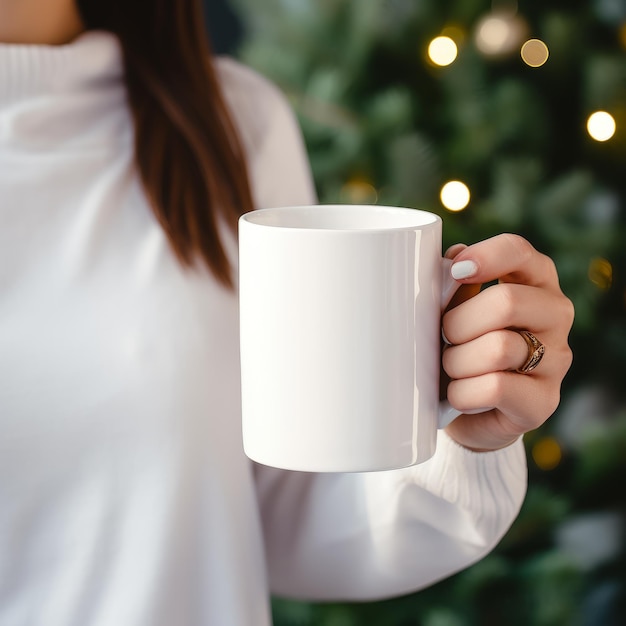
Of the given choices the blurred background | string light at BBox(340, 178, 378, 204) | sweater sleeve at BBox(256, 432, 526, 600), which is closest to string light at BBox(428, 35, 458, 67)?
the blurred background

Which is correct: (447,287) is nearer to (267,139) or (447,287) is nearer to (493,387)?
(493,387)

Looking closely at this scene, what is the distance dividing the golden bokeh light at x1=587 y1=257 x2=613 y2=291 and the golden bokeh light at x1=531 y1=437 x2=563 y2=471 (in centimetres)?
29

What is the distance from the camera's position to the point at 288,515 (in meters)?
0.93

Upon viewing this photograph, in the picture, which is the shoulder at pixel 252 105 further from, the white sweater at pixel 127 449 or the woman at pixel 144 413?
the white sweater at pixel 127 449

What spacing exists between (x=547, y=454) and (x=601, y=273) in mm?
340

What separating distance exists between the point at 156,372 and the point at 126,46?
44cm

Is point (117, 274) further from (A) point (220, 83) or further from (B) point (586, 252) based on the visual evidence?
(B) point (586, 252)

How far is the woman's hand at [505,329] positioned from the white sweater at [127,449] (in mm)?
122

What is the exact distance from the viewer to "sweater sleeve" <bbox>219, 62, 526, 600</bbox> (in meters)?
0.71

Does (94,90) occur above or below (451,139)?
above

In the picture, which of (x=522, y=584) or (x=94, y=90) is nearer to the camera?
(x=94, y=90)

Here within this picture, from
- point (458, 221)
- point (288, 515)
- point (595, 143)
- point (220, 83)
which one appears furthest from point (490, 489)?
point (595, 143)

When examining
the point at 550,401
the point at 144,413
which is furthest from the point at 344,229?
the point at 144,413

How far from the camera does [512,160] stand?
4.51ft
